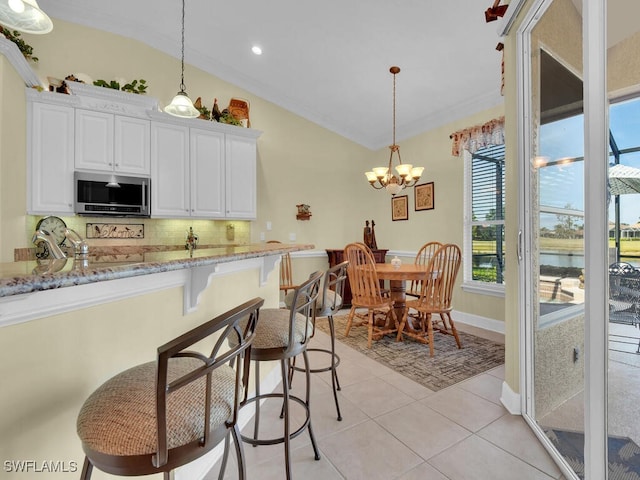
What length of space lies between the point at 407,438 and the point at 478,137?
321 centimetres

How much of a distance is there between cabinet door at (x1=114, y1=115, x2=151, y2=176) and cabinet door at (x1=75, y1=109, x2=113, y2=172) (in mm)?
60

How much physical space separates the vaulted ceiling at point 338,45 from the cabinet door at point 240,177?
3.31ft

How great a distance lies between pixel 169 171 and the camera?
3365 millimetres

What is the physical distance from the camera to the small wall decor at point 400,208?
460 centimetres

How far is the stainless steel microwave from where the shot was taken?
296 centimetres

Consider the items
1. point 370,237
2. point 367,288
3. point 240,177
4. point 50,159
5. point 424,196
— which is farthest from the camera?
point 370,237

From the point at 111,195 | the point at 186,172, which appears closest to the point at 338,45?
the point at 186,172

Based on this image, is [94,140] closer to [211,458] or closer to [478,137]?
[211,458]

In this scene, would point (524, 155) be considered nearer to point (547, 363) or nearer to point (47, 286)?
point (547, 363)

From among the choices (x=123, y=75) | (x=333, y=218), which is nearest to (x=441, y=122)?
(x=333, y=218)

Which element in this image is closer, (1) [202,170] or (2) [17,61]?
(2) [17,61]

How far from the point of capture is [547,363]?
5.51 feet

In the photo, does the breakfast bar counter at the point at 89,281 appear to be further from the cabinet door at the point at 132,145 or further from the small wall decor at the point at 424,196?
the small wall decor at the point at 424,196

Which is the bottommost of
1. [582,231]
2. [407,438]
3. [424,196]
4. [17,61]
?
[407,438]
